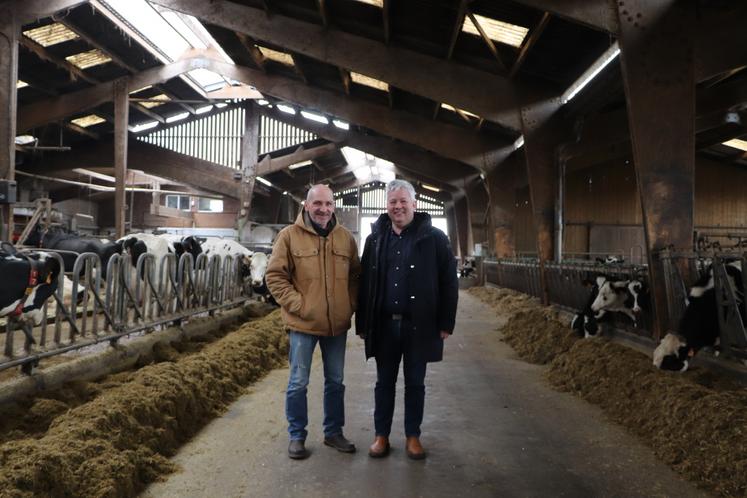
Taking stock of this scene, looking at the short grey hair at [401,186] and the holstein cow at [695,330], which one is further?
the holstein cow at [695,330]

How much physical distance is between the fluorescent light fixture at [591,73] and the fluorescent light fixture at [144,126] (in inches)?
651

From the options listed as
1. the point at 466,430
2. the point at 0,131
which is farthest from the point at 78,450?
the point at 0,131

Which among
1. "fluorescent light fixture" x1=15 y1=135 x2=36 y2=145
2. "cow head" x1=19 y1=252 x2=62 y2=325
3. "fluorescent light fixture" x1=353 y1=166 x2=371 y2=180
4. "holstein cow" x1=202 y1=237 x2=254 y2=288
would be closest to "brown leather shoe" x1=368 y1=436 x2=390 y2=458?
"cow head" x1=19 y1=252 x2=62 y2=325

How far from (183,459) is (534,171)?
30.2 ft

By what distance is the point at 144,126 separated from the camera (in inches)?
881

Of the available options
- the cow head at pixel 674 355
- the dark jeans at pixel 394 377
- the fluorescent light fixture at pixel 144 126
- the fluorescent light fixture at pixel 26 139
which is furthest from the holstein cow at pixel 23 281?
the fluorescent light fixture at pixel 144 126

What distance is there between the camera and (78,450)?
3.10 metres

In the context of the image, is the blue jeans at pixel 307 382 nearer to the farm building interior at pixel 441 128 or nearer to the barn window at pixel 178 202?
the farm building interior at pixel 441 128

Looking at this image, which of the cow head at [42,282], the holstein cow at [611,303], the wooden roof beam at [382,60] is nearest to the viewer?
the cow head at [42,282]

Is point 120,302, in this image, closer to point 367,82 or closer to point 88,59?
point 367,82

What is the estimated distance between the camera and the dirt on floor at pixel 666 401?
11.0ft

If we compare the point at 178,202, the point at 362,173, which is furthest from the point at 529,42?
the point at 178,202

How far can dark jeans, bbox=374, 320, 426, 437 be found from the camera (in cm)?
358

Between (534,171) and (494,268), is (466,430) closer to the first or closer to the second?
(534,171)
